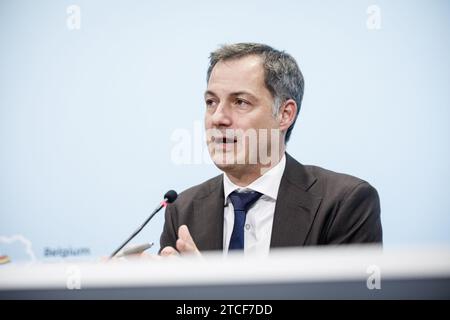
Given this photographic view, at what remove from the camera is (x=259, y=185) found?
1864mm

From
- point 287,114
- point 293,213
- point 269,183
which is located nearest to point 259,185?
point 269,183

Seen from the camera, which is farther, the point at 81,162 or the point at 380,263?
the point at 81,162

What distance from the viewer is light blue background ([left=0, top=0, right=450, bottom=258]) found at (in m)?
1.87

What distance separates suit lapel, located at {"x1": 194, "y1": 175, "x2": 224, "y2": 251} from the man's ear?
0.28m

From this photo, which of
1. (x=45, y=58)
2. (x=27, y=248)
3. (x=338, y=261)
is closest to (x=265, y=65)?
(x=338, y=261)

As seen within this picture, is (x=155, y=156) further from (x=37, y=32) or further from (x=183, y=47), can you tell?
(x=37, y=32)

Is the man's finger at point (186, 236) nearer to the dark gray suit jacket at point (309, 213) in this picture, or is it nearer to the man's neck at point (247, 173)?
the dark gray suit jacket at point (309, 213)

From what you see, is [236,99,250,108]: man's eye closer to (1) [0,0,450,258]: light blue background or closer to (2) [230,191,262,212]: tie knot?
(1) [0,0,450,258]: light blue background

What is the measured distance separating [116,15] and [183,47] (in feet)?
0.92

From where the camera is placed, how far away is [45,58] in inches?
80.4

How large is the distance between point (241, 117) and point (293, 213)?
0.36 meters

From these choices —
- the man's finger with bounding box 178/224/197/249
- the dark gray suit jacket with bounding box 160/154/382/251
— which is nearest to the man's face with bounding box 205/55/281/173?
the dark gray suit jacket with bounding box 160/154/382/251

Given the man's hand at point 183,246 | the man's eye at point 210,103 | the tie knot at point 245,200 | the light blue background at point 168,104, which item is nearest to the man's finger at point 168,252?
the man's hand at point 183,246

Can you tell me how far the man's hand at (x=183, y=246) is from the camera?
1750mm
